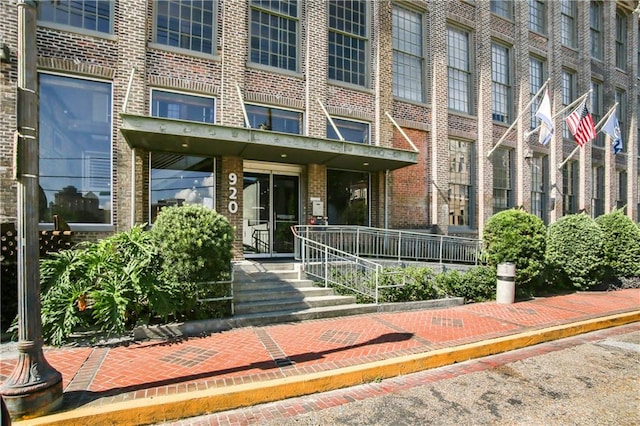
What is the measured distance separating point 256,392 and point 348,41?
11.7 m

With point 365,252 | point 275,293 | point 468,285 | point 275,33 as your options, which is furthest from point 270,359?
point 275,33

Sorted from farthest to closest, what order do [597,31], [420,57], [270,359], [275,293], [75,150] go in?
[597,31]
[420,57]
[75,150]
[275,293]
[270,359]

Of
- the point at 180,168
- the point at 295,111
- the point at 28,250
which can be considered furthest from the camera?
the point at 295,111

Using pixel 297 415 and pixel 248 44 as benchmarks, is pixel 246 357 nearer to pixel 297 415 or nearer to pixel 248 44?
pixel 297 415

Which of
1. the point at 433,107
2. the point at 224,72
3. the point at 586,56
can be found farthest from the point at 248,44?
the point at 586,56

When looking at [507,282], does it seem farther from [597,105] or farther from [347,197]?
[597,105]

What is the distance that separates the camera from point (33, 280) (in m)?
3.64

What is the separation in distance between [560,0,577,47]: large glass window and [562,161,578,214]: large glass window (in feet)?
21.7

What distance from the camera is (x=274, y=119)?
428 inches

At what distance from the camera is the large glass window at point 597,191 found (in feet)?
65.4

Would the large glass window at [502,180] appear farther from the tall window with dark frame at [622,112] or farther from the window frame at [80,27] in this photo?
the window frame at [80,27]

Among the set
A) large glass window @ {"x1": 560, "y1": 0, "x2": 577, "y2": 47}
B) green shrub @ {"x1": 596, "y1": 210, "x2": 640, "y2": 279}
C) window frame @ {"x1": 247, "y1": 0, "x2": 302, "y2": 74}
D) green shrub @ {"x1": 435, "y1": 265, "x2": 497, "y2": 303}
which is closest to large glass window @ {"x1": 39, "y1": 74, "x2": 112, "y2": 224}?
window frame @ {"x1": 247, "y1": 0, "x2": 302, "y2": 74}

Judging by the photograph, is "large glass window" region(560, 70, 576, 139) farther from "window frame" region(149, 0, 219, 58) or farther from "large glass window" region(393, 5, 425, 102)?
"window frame" region(149, 0, 219, 58)

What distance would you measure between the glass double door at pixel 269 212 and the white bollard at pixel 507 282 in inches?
236
